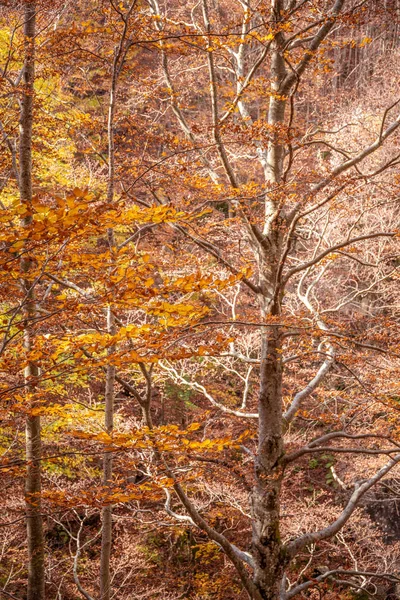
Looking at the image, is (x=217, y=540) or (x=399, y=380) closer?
(x=217, y=540)

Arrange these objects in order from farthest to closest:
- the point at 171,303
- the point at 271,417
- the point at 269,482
→ the point at 171,303, the point at 271,417, the point at 269,482

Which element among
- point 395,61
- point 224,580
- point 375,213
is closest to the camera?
point 224,580

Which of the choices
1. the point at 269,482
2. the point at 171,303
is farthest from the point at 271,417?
the point at 171,303

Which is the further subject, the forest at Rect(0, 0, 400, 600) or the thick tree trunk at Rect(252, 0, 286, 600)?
the thick tree trunk at Rect(252, 0, 286, 600)

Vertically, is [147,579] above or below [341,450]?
below

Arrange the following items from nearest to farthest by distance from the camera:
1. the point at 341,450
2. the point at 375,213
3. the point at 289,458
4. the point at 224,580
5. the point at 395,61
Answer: the point at 341,450, the point at 289,458, the point at 224,580, the point at 375,213, the point at 395,61

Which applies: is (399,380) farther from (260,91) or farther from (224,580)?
(224,580)

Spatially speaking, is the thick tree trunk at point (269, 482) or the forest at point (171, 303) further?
the thick tree trunk at point (269, 482)

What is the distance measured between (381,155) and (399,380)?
8.30 metres

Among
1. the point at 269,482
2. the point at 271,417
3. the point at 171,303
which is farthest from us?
the point at 171,303

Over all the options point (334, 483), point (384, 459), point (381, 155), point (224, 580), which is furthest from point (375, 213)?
point (224, 580)

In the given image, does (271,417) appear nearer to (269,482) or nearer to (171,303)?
(269,482)

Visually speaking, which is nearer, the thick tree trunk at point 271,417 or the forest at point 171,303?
the forest at point 171,303

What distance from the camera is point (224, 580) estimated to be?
372 inches
